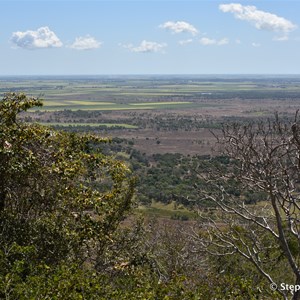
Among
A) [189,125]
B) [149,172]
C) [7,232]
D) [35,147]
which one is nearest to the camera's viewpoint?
[7,232]

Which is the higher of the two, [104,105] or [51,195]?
[51,195]

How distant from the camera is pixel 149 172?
67312mm

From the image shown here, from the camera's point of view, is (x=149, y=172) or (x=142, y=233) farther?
(x=149, y=172)

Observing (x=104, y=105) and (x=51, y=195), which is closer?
(x=51, y=195)

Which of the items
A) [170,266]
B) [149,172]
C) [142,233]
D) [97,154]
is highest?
[97,154]

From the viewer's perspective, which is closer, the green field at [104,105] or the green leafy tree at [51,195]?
the green leafy tree at [51,195]

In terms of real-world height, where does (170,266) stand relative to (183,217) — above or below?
above

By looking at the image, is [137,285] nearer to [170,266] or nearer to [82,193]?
[82,193]

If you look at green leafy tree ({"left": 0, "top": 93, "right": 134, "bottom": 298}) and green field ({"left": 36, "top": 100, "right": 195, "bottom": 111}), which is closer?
green leafy tree ({"left": 0, "top": 93, "right": 134, "bottom": 298})

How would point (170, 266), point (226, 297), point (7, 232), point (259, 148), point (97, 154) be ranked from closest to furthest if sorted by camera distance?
1. point (226, 297)
2. point (259, 148)
3. point (7, 232)
4. point (97, 154)
5. point (170, 266)

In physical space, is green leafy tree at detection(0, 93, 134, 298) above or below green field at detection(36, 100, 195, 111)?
above

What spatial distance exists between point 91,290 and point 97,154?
4.67 metres

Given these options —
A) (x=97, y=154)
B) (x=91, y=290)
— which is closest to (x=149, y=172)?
(x=97, y=154)

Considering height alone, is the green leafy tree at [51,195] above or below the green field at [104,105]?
above
